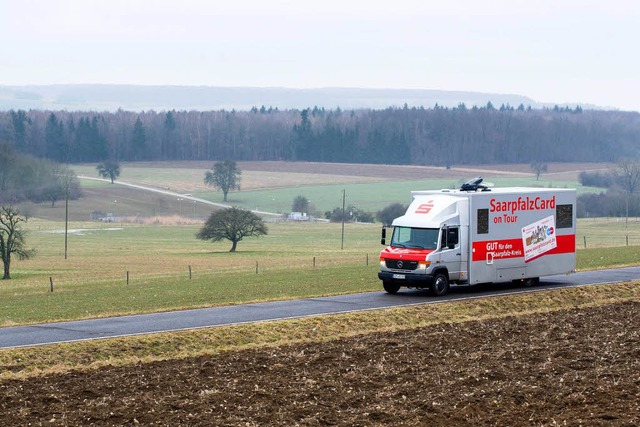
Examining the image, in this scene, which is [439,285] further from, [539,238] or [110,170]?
[110,170]

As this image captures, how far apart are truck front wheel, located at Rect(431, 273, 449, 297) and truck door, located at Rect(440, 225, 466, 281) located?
0.26m

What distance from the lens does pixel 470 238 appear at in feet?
108

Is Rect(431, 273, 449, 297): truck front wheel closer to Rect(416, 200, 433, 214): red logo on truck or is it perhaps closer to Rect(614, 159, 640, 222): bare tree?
Rect(416, 200, 433, 214): red logo on truck

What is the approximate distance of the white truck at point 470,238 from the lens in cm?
3275

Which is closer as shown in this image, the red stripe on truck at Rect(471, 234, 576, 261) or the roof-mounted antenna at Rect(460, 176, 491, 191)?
the red stripe on truck at Rect(471, 234, 576, 261)

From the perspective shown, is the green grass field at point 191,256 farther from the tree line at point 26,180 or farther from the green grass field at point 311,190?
the tree line at point 26,180

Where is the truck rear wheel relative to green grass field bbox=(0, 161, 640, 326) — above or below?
above

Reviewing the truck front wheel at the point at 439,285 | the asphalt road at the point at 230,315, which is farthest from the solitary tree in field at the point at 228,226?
the truck front wheel at the point at 439,285

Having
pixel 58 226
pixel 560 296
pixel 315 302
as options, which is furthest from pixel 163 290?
pixel 58 226

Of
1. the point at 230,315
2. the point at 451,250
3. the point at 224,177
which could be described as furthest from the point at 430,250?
the point at 224,177

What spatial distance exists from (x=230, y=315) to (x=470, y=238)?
853cm

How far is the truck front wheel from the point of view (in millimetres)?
32625

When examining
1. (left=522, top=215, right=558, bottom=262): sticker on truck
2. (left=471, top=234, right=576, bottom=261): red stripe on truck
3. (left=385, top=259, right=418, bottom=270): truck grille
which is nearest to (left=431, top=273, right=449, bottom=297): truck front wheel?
(left=385, top=259, right=418, bottom=270): truck grille

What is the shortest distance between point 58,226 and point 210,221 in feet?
154
